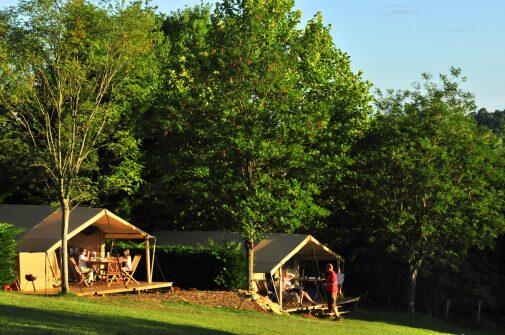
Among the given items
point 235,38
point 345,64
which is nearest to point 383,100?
point 345,64

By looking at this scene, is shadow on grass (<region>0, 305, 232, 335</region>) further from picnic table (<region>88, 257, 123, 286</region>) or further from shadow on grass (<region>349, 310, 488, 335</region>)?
shadow on grass (<region>349, 310, 488, 335</region>)

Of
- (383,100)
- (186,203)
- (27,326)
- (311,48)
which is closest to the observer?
(27,326)

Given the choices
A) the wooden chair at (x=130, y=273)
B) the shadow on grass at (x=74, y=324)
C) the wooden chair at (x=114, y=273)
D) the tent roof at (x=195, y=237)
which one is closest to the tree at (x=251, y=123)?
the tent roof at (x=195, y=237)

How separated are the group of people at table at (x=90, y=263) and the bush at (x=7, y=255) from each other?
327 centimetres

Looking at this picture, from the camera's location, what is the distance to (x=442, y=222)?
3341cm

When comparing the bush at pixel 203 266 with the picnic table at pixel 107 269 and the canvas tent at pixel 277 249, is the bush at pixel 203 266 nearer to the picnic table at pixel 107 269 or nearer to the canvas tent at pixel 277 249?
the canvas tent at pixel 277 249

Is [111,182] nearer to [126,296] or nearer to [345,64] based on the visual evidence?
[126,296]

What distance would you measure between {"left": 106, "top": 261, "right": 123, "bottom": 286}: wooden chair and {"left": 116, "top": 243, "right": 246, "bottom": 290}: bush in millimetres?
2778

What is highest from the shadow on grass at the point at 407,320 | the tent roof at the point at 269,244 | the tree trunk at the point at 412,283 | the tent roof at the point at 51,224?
the tent roof at the point at 51,224

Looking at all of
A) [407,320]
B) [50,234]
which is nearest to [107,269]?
[50,234]

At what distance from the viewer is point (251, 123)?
2772cm

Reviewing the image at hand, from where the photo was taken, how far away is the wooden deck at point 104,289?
2341 centimetres

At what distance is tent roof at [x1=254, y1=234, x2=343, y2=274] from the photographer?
29281 millimetres

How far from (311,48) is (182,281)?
10196 mm
